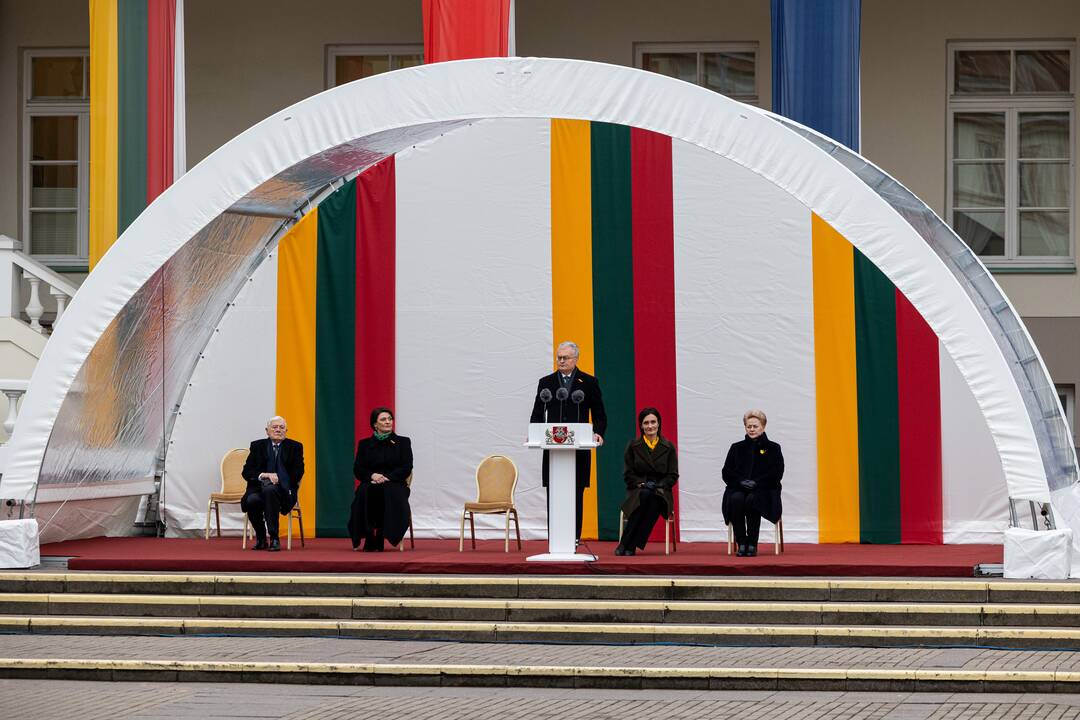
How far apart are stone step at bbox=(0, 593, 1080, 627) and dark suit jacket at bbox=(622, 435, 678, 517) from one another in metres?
1.88

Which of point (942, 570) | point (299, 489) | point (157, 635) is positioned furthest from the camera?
point (299, 489)

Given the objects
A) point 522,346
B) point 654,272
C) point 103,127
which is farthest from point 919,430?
point 103,127

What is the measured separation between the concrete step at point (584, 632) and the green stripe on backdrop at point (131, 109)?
4.96 m

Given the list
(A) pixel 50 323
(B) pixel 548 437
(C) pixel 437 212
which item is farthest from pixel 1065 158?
(A) pixel 50 323

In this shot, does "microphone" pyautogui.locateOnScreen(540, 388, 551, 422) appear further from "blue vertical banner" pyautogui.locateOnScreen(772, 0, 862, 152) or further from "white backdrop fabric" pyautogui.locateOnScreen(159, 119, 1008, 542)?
"blue vertical banner" pyautogui.locateOnScreen(772, 0, 862, 152)

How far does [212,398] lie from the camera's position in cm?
1312

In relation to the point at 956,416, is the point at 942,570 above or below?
below

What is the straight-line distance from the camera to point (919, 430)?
12234 millimetres

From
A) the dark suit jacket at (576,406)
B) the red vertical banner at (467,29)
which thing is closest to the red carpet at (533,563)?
the dark suit jacket at (576,406)

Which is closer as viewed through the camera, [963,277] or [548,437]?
[548,437]

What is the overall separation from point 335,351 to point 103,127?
2.94 m

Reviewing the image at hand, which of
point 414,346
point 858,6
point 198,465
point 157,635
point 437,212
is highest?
point 858,6

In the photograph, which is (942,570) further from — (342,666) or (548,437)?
(342,666)

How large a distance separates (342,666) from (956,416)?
5867 mm
